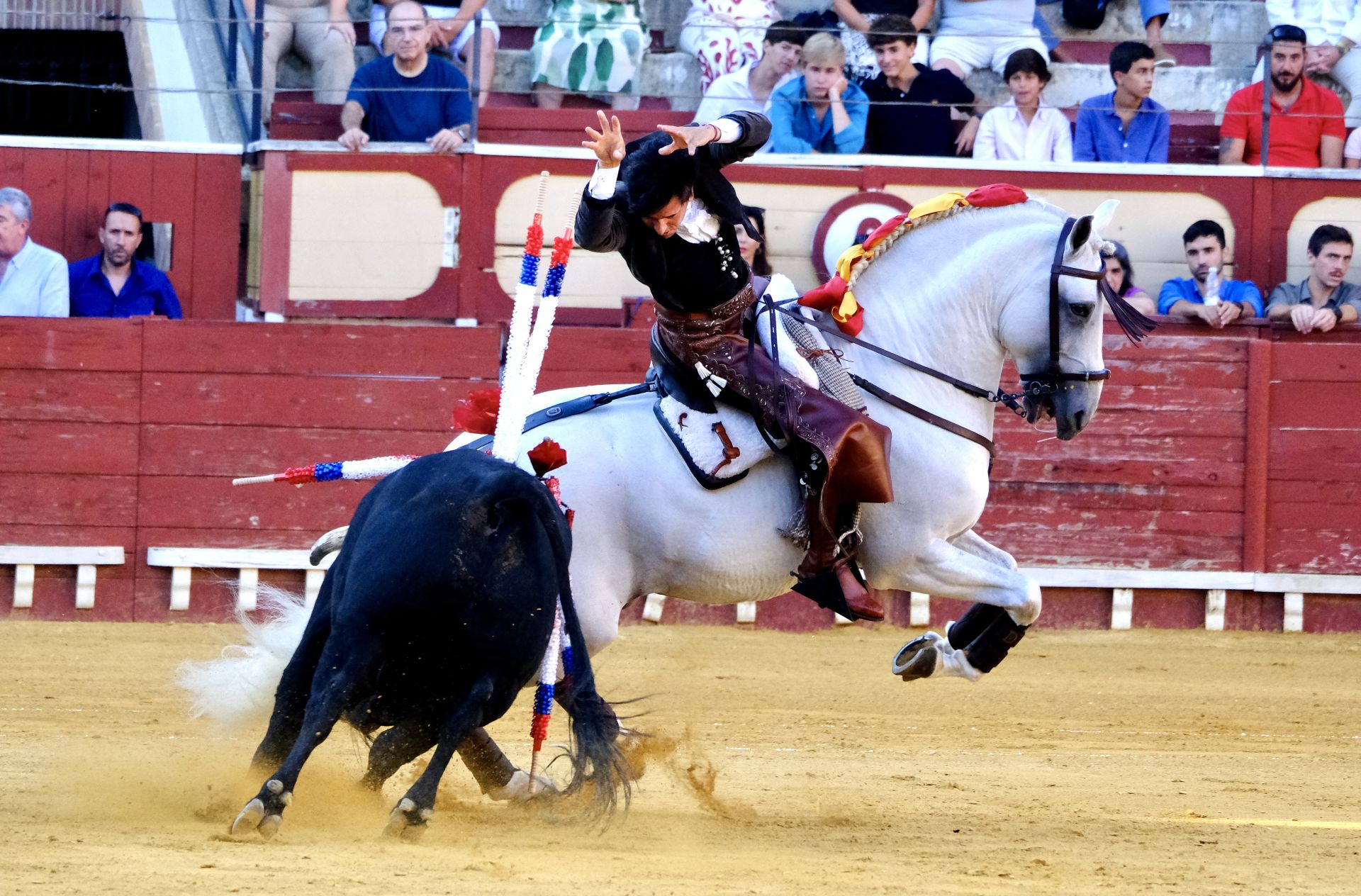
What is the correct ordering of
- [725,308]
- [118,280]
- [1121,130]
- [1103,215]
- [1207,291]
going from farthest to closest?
[1121,130] → [1207,291] → [118,280] → [1103,215] → [725,308]

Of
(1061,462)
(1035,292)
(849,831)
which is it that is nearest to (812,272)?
(1061,462)

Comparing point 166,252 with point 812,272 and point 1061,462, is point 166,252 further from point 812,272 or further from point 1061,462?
point 1061,462

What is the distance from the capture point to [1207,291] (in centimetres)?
937

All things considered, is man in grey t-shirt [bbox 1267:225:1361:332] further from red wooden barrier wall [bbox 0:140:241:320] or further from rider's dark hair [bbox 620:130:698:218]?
red wooden barrier wall [bbox 0:140:241:320]

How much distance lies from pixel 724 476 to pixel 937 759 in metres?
1.88

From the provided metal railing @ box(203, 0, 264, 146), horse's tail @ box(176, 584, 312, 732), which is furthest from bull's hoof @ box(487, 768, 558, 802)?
metal railing @ box(203, 0, 264, 146)

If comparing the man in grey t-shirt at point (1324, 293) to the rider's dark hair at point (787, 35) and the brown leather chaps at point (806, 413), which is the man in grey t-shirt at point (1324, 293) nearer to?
the rider's dark hair at point (787, 35)

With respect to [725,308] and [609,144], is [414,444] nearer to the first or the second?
[725,308]

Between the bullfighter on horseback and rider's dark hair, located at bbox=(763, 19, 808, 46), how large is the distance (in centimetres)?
486

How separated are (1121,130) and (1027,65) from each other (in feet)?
2.43

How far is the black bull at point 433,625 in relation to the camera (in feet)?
13.2

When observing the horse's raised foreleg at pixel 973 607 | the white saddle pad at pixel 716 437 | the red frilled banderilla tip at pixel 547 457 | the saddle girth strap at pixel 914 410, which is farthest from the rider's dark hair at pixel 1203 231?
the red frilled banderilla tip at pixel 547 457

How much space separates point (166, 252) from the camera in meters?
10.0

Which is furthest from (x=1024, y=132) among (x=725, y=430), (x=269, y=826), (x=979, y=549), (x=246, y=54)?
(x=269, y=826)
